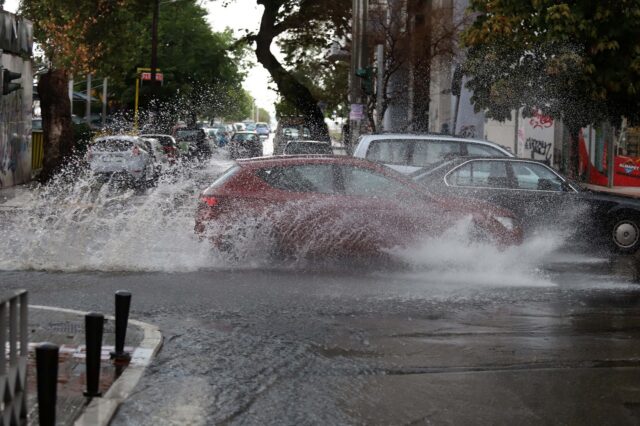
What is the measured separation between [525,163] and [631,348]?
7.62 metres

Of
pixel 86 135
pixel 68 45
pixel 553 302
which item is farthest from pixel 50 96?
pixel 553 302

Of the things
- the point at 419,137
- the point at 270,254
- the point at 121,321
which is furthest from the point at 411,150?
the point at 121,321

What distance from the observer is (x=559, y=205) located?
1611cm

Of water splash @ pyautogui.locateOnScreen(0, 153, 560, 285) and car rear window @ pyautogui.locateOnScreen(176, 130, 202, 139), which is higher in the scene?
car rear window @ pyautogui.locateOnScreen(176, 130, 202, 139)

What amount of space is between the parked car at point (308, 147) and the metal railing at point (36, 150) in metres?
9.24

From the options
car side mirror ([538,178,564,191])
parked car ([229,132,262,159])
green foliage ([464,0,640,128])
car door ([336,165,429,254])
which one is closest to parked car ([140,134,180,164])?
parked car ([229,132,262,159])

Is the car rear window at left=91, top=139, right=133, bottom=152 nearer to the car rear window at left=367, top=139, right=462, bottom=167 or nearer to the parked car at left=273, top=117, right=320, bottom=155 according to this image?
the parked car at left=273, top=117, right=320, bottom=155

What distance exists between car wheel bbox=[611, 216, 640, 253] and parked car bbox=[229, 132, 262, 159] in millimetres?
39122

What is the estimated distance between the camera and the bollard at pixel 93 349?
6.93 meters

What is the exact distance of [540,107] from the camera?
2334cm

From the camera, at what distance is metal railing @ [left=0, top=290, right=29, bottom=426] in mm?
5250

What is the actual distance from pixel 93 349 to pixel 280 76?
130ft

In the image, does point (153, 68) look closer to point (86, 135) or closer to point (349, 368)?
point (86, 135)

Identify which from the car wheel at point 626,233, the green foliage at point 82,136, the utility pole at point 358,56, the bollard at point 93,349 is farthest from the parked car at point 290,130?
the bollard at point 93,349
